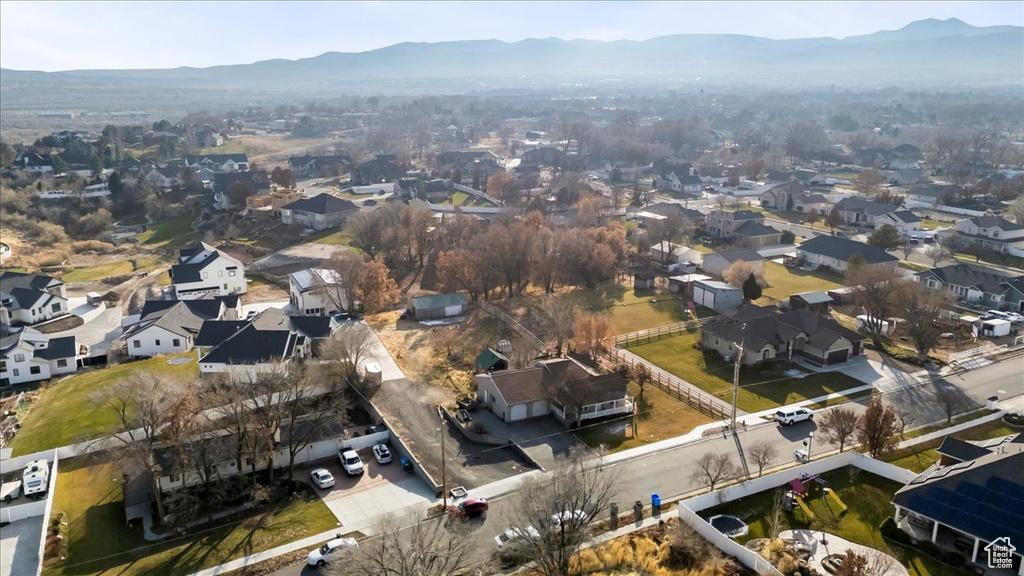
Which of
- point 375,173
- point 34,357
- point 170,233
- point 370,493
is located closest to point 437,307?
point 370,493

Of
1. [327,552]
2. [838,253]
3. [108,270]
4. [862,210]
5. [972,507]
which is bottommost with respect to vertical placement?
[108,270]

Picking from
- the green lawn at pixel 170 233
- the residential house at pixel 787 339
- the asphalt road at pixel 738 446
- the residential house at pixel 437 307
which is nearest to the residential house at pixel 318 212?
the green lawn at pixel 170 233

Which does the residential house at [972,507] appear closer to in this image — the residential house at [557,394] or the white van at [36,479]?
the residential house at [557,394]

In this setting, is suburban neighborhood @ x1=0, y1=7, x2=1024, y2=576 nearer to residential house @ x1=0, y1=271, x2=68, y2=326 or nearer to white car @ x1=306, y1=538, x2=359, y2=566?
white car @ x1=306, y1=538, x2=359, y2=566

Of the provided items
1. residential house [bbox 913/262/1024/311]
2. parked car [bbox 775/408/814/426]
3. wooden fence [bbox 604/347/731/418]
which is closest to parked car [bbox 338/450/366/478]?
wooden fence [bbox 604/347/731/418]

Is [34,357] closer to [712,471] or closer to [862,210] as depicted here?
[712,471]

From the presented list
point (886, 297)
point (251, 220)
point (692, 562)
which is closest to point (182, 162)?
point (251, 220)
